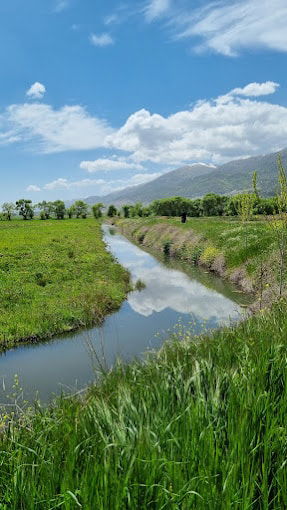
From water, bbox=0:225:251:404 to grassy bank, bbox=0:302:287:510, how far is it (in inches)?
46.9

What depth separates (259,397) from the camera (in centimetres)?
421

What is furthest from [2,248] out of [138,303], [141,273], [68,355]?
[68,355]

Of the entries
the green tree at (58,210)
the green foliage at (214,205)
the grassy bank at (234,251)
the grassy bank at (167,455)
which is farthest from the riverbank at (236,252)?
the green tree at (58,210)

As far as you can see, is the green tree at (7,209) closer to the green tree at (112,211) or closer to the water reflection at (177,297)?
the green tree at (112,211)

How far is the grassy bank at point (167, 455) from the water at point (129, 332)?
1.19 meters

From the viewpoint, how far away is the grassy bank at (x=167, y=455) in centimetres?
325

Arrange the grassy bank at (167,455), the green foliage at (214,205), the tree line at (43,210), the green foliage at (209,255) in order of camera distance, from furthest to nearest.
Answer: the tree line at (43,210), the green foliage at (214,205), the green foliage at (209,255), the grassy bank at (167,455)

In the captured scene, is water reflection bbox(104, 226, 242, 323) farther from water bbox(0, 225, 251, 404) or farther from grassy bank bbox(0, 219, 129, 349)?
grassy bank bbox(0, 219, 129, 349)

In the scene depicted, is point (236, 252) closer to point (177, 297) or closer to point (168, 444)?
point (177, 297)

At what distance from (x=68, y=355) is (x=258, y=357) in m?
9.91

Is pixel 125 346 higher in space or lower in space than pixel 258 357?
lower

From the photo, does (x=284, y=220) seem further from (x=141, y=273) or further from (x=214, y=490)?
(x=141, y=273)

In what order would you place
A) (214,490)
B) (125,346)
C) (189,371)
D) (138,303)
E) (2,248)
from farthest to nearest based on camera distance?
(2,248) → (138,303) → (125,346) → (189,371) → (214,490)

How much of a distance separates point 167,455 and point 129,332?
1305 cm
